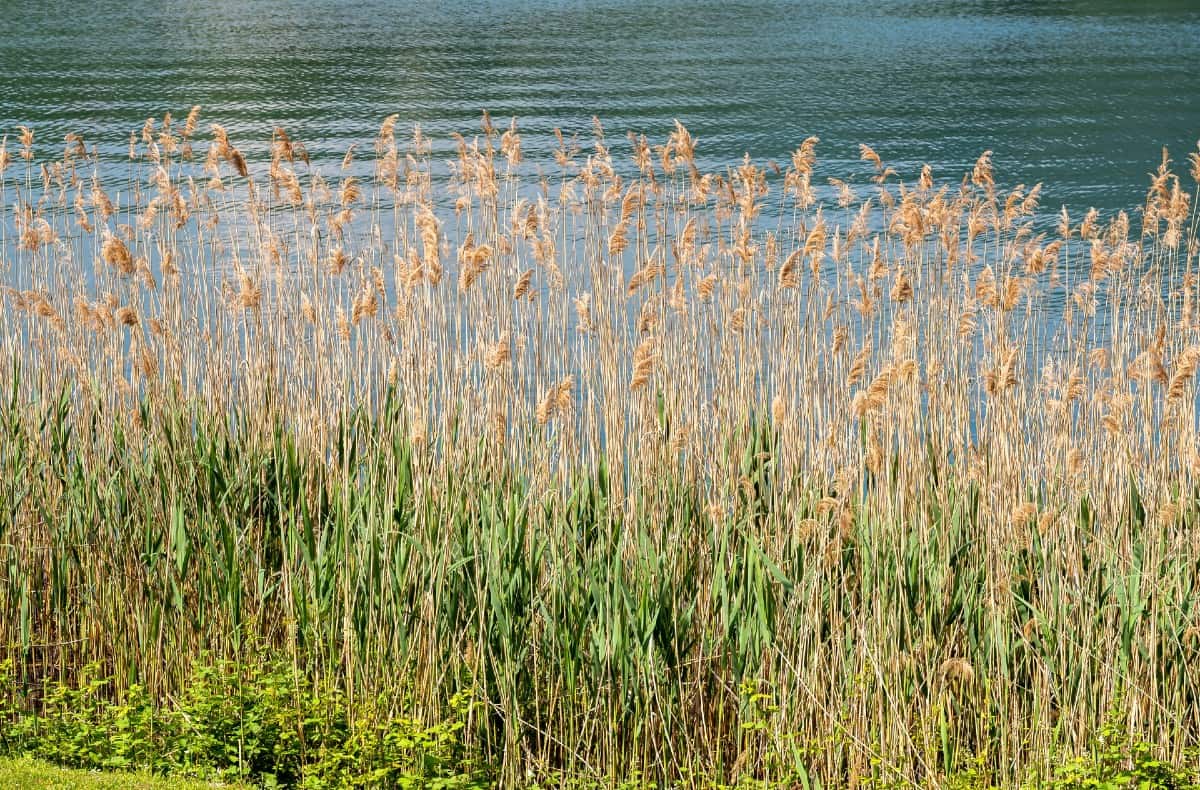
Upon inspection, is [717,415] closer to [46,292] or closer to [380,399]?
[380,399]

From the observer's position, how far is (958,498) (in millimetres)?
5055

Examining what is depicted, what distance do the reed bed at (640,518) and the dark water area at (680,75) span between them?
11.7 metres

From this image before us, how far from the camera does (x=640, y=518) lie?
16.3ft

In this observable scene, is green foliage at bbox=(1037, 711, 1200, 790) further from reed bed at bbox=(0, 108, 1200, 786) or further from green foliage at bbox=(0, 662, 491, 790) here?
green foliage at bbox=(0, 662, 491, 790)

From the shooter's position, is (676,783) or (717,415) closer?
(676,783)

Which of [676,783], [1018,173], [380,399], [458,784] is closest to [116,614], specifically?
[380,399]

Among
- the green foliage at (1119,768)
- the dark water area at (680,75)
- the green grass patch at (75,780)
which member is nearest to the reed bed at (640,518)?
the green foliage at (1119,768)

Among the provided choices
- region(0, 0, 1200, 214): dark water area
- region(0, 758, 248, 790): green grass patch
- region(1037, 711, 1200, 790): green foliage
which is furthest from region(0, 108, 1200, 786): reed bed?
region(0, 0, 1200, 214): dark water area

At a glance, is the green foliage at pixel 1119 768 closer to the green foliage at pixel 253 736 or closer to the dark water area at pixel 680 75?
the green foliage at pixel 253 736

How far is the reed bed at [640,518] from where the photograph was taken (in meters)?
4.66

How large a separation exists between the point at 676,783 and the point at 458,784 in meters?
0.73

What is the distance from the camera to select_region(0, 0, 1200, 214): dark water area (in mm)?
19641

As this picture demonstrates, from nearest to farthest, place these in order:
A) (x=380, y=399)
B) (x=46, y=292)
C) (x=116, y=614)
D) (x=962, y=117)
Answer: (x=116, y=614), (x=380, y=399), (x=46, y=292), (x=962, y=117)

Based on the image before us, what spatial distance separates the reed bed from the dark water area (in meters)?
11.7
